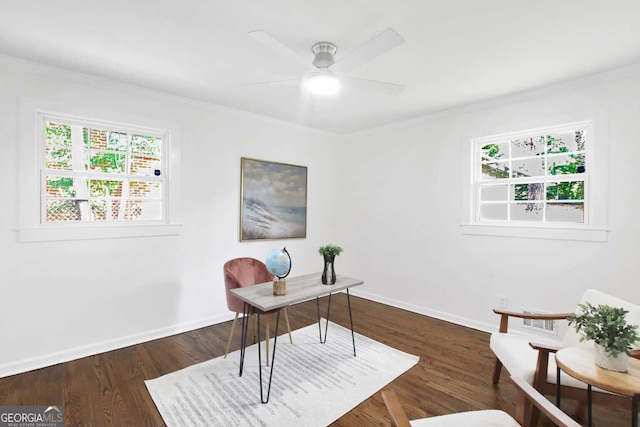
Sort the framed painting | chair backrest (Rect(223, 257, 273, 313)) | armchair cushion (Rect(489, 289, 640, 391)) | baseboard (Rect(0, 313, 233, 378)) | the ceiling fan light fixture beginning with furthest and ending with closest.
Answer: the framed painting < chair backrest (Rect(223, 257, 273, 313)) < baseboard (Rect(0, 313, 233, 378)) < the ceiling fan light fixture < armchair cushion (Rect(489, 289, 640, 391))

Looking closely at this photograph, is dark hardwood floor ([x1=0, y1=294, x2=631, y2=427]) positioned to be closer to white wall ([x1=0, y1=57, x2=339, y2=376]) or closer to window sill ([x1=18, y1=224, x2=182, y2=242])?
white wall ([x1=0, y1=57, x2=339, y2=376])

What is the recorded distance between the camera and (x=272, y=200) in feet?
13.4

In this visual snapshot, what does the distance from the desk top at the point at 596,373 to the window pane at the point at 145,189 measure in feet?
11.6

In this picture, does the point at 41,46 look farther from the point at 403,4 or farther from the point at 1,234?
the point at 403,4

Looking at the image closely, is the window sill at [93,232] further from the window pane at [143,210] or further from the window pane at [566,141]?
the window pane at [566,141]

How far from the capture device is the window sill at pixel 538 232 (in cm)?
270

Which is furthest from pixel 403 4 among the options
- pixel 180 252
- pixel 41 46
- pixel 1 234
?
pixel 1 234

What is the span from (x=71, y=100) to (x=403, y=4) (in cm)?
281

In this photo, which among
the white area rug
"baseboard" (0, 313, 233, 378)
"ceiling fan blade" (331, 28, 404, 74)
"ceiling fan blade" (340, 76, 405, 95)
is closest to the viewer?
"ceiling fan blade" (331, 28, 404, 74)

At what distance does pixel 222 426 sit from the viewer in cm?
185

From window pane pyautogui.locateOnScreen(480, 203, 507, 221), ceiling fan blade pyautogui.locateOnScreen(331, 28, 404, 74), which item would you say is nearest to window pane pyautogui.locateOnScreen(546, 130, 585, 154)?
window pane pyautogui.locateOnScreen(480, 203, 507, 221)

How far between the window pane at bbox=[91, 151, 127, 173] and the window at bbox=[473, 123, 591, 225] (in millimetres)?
3812

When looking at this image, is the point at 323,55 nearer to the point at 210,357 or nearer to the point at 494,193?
the point at 494,193

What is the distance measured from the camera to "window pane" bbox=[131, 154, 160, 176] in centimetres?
309
